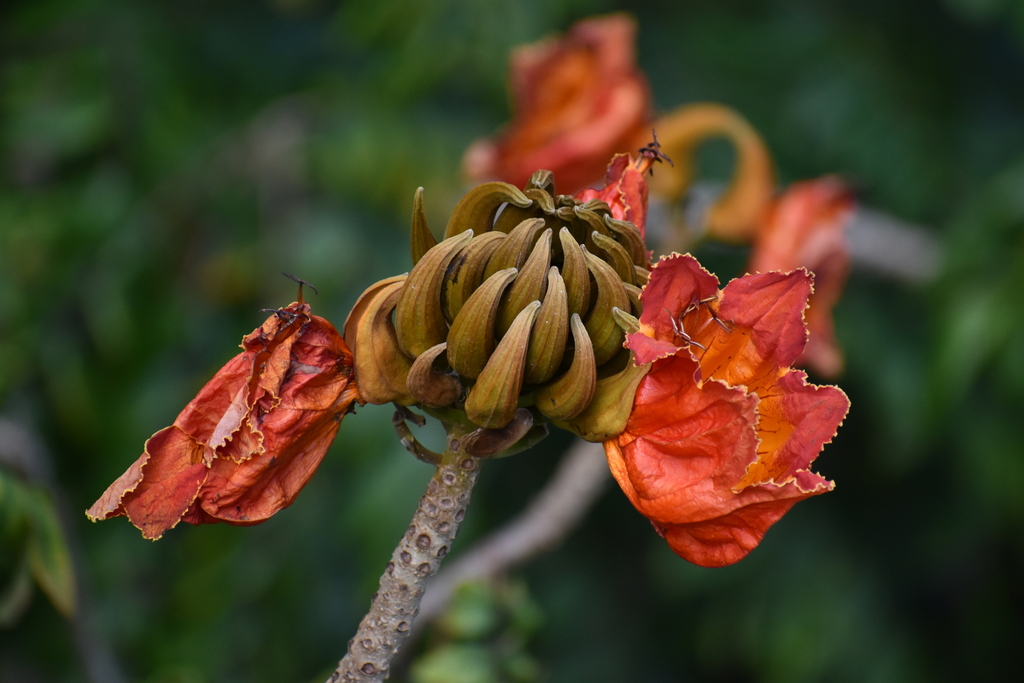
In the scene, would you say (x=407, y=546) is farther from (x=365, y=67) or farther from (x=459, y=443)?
(x=365, y=67)

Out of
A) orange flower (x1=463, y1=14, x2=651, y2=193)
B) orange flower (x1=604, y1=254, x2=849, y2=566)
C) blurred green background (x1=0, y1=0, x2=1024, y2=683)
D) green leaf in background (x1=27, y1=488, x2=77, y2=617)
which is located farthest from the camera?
blurred green background (x1=0, y1=0, x2=1024, y2=683)

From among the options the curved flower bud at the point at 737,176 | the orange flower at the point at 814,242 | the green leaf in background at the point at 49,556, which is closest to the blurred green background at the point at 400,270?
the orange flower at the point at 814,242

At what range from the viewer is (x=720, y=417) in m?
0.62

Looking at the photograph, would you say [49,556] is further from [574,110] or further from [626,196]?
[574,110]

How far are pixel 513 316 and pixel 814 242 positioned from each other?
2.98 ft

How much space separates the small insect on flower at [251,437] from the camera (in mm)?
645

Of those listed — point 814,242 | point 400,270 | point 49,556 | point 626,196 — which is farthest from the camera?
point 400,270

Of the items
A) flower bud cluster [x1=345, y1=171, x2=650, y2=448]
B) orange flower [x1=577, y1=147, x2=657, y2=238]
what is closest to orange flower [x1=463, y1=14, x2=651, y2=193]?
orange flower [x1=577, y1=147, x2=657, y2=238]

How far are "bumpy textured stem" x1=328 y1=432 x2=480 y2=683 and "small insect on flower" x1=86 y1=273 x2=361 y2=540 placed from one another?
125mm

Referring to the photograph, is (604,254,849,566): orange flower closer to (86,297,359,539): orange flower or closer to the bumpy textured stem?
the bumpy textured stem

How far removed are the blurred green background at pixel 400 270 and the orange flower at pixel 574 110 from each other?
2.31 ft

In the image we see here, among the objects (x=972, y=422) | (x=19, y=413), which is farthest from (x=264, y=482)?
(x=972, y=422)

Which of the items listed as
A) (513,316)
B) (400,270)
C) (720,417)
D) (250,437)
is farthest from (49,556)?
(400,270)

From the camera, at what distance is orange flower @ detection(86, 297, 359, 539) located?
25.4 inches
